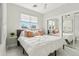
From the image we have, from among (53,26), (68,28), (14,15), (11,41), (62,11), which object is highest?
(62,11)

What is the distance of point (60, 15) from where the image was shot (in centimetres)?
354

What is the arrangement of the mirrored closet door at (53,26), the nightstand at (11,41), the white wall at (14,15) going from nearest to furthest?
the nightstand at (11,41) → the white wall at (14,15) → the mirrored closet door at (53,26)

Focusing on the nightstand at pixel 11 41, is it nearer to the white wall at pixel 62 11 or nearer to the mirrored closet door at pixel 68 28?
the white wall at pixel 62 11

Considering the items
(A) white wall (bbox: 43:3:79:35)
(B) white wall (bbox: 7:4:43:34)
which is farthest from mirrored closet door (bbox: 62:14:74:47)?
(B) white wall (bbox: 7:4:43:34)

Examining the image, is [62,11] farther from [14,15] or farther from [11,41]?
[11,41]

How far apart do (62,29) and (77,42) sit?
888 millimetres

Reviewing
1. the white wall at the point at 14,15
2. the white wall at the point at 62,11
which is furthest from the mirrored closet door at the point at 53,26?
the white wall at the point at 14,15

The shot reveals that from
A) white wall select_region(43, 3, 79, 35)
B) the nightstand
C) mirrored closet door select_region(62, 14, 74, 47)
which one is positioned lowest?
the nightstand

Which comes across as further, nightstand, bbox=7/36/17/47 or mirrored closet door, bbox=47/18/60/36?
mirrored closet door, bbox=47/18/60/36

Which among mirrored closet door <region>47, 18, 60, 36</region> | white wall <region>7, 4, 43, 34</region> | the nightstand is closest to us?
the nightstand

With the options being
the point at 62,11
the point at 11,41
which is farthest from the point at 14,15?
the point at 62,11

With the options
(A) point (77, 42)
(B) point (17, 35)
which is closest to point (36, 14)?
(B) point (17, 35)

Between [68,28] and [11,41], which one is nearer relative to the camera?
[11,41]

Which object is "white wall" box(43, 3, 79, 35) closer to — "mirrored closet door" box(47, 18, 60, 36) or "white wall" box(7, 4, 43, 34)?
"mirrored closet door" box(47, 18, 60, 36)
